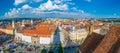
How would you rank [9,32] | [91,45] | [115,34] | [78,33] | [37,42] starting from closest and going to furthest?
[115,34] → [91,45] → [37,42] → [78,33] → [9,32]

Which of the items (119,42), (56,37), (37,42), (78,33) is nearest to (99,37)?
(119,42)

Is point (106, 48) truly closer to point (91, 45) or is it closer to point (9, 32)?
point (91, 45)

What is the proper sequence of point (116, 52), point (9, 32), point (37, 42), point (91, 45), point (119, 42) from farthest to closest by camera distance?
point (9, 32) → point (37, 42) → point (91, 45) → point (119, 42) → point (116, 52)

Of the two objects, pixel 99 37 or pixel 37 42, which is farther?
pixel 37 42

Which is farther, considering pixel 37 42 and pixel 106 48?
pixel 37 42

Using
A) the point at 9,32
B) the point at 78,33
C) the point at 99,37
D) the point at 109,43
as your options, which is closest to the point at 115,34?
the point at 109,43

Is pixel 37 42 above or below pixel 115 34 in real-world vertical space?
below

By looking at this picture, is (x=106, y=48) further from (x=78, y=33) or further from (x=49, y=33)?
(x=78, y=33)

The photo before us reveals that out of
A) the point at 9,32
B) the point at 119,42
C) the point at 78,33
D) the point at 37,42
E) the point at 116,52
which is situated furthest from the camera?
the point at 9,32

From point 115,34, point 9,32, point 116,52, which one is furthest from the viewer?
point 9,32
